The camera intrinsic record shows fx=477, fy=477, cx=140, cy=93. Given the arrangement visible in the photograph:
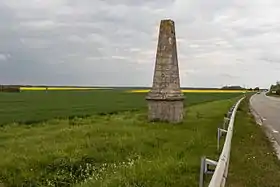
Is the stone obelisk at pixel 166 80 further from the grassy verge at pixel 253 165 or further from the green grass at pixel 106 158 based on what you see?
the grassy verge at pixel 253 165

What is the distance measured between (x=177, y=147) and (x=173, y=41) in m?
7.66

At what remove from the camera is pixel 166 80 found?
60.8 feet

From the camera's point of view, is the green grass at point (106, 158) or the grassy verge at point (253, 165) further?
the green grass at point (106, 158)

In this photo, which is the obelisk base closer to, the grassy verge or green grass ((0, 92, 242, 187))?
green grass ((0, 92, 242, 187))

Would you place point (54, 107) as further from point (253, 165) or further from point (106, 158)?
point (253, 165)

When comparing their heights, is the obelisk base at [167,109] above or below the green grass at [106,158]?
above

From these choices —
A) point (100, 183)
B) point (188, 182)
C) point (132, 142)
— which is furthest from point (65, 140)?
point (188, 182)

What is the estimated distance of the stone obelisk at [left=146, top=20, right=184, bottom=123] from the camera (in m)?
18.5

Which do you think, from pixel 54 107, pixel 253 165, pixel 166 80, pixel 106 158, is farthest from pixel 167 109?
pixel 54 107

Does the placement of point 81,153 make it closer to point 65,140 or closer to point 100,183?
point 65,140

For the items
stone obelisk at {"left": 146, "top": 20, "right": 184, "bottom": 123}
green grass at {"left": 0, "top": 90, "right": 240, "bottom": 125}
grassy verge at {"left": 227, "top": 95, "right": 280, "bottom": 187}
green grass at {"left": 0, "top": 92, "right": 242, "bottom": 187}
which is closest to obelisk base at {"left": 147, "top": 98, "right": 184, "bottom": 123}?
stone obelisk at {"left": 146, "top": 20, "right": 184, "bottom": 123}

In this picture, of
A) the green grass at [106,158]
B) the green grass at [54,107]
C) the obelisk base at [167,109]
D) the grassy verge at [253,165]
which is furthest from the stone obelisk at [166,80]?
the green grass at [54,107]

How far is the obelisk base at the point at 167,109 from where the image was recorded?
1867cm

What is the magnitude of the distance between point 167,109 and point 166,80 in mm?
1149
